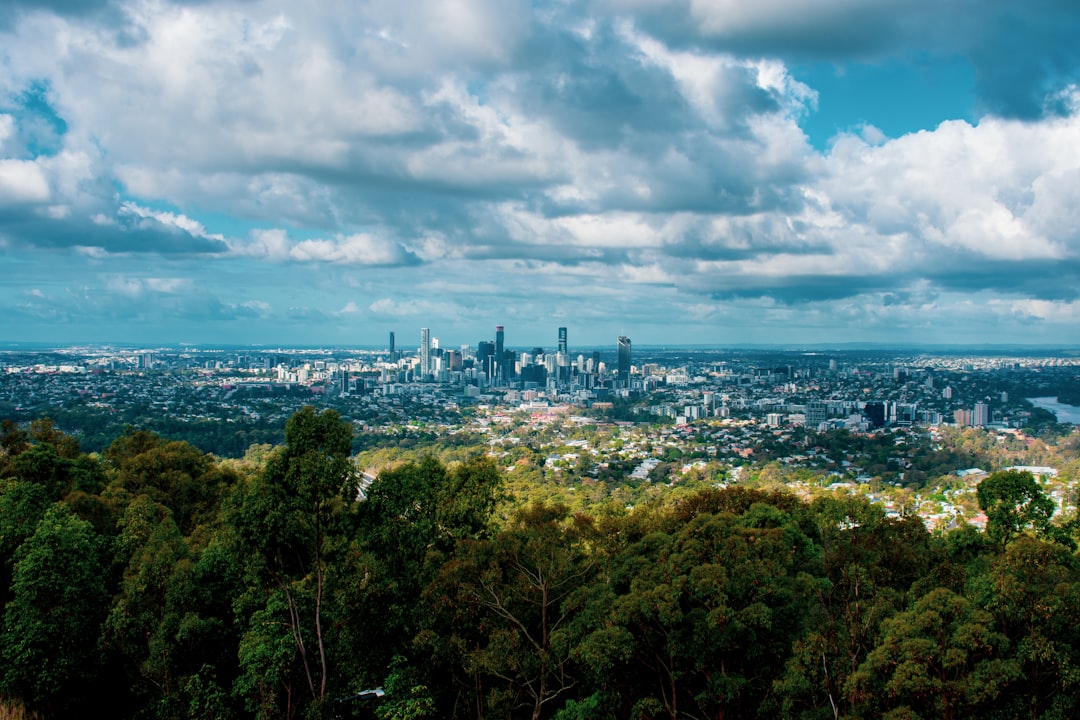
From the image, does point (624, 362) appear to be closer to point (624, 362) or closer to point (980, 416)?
point (624, 362)

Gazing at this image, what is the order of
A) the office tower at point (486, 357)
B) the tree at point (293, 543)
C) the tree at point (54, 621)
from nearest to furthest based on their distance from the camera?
1. the tree at point (293, 543)
2. the tree at point (54, 621)
3. the office tower at point (486, 357)

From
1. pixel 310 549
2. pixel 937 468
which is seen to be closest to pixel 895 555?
pixel 310 549

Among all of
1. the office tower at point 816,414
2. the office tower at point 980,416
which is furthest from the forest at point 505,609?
the office tower at point 816,414

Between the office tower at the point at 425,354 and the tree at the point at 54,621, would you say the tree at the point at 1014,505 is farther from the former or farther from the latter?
the office tower at the point at 425,354

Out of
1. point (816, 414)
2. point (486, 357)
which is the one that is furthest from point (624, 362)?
point (816, 414)

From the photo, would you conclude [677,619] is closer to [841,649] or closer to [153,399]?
[841,649]

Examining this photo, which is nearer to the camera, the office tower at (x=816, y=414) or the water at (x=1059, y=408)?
the water at (x=1059, y=408)

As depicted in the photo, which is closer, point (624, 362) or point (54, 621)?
point (54, 621)

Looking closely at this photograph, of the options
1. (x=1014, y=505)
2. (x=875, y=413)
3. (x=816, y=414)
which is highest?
(x=1014, y=505)
